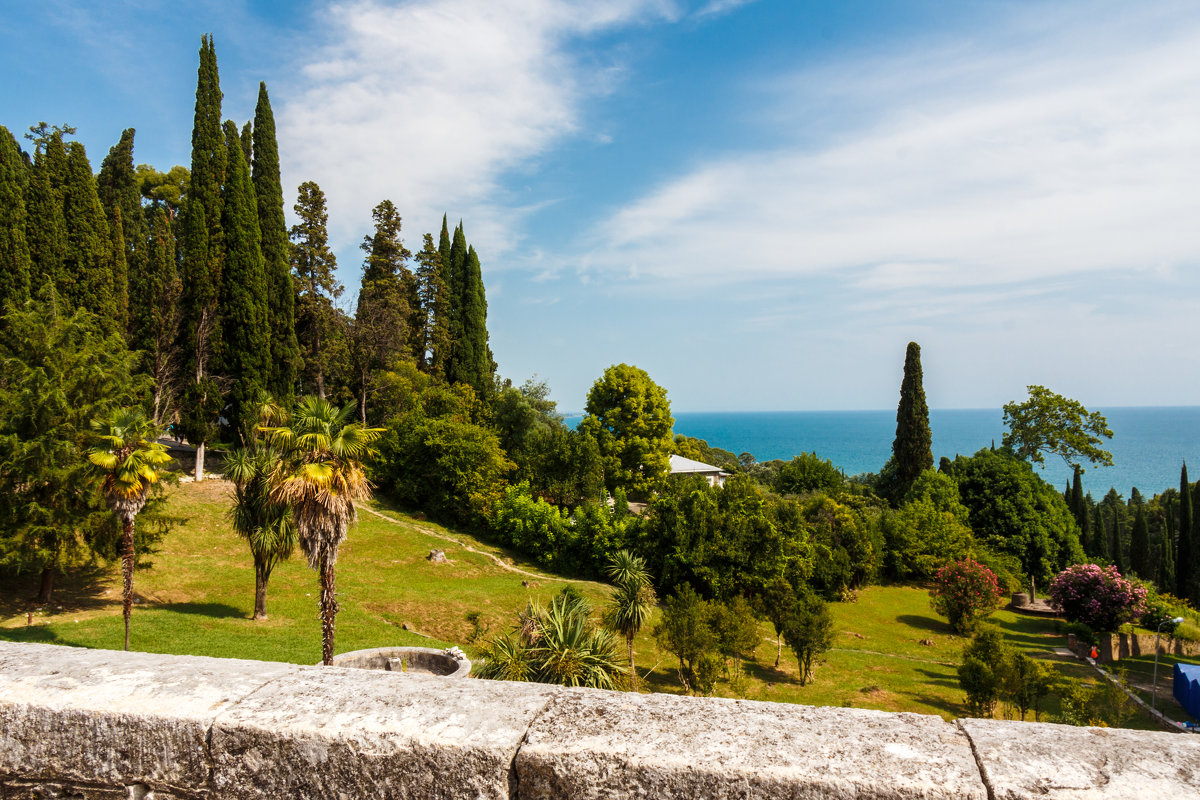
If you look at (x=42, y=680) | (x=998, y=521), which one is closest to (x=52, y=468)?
(x=42, y=680)

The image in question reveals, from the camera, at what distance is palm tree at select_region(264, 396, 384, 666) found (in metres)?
13.3

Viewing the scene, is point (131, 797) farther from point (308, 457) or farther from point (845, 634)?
point (845, 634)

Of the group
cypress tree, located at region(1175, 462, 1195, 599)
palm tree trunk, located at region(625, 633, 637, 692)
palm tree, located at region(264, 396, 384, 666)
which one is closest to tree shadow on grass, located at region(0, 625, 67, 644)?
palm tree, located at region(264, 396, 384, 666)

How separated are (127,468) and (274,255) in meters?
20.8

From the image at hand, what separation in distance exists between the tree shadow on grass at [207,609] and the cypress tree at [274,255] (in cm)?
1325

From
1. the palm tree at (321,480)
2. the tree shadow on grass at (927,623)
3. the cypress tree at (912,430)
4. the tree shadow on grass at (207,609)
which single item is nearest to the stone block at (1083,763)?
the palm tree at (321,480)

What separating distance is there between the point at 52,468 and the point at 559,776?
18.7 metres

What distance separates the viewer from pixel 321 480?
13.3m

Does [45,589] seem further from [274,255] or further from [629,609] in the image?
[274,255]

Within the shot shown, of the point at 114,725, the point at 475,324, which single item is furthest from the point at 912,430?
the point at 114,725

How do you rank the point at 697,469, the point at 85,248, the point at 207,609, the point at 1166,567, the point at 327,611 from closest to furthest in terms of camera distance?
the point at 327,611
the point at 207,609
the point at 85,248
the point at 697,469
the point at 1166,567

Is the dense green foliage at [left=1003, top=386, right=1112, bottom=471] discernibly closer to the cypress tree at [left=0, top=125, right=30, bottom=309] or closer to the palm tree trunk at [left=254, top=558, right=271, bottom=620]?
the palm tree trunk at [left=254, top=558, right=271, bottom=620]

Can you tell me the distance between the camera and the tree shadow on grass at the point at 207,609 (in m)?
18.5

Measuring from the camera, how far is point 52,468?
15609 mm
